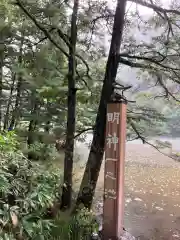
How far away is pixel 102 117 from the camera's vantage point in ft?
15.2

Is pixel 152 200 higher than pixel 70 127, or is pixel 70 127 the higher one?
pixel 70 127

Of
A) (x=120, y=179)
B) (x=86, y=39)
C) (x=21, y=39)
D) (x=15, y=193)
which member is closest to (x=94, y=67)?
(x=86, y=39)

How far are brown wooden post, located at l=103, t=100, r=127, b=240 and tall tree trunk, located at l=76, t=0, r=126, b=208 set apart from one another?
737 mm

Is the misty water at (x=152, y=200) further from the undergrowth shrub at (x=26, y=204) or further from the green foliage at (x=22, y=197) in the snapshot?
the green foliage at (x=22, y=197)

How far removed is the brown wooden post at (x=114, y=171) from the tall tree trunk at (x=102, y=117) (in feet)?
2.42

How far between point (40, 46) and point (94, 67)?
139 cm

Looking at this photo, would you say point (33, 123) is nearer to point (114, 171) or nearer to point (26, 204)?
point (114, 171)

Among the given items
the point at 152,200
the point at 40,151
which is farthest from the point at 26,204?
the point at 152,200

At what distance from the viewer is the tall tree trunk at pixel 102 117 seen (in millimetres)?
4641

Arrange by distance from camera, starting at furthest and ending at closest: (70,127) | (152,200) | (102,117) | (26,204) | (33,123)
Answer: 1. (33,123)
2. (152,200)
3. (70,127)
4. (102,117)
5. (26,204)

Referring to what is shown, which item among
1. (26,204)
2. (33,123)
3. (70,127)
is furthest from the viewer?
(33,123)

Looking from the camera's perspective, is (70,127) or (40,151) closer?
(70,127)

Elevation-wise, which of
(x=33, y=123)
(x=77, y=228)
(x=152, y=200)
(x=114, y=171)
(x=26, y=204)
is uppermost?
(x=33, y=123)

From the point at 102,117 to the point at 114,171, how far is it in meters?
1.12
